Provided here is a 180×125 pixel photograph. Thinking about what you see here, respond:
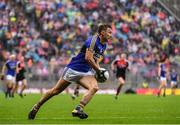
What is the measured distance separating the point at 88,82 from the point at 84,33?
A: 2912 centimetres

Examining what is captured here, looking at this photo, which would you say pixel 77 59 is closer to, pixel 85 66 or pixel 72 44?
pixel 85 66

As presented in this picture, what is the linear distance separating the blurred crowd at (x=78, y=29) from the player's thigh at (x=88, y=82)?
83.8 feet

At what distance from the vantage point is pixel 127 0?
162 feet

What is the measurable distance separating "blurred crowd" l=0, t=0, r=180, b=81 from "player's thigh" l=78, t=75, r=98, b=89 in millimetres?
25533

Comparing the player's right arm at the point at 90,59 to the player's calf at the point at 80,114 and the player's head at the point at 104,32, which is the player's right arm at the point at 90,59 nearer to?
the player's head at the point at 104,32

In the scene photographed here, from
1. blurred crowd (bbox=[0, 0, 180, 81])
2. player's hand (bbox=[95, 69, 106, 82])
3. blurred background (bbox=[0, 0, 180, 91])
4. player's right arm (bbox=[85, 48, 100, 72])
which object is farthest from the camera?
blurred crowd (bbox=[0, 0, 180, 81])

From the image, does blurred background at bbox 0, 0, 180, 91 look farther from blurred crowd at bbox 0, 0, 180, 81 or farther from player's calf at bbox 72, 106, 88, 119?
player's calf at bbox 72, 106, 88, 119

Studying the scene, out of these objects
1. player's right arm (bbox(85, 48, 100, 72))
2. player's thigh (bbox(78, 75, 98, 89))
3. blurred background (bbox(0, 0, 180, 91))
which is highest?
player's right arm (bbox(85, 48, 100, 72))

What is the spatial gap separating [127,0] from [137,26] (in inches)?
105

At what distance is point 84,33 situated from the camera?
1809 inches

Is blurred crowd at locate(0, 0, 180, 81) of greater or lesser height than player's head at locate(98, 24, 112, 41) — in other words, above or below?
below

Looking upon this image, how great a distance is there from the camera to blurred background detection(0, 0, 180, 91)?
143 feet

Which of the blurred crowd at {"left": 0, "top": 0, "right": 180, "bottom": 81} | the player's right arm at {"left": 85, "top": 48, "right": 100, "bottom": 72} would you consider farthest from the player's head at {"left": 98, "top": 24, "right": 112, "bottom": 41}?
the blurred crowd at {"left": 0, "top": 0, "right": 180, "bottom": 81}

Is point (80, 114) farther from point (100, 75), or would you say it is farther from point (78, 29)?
point (78, 29)
